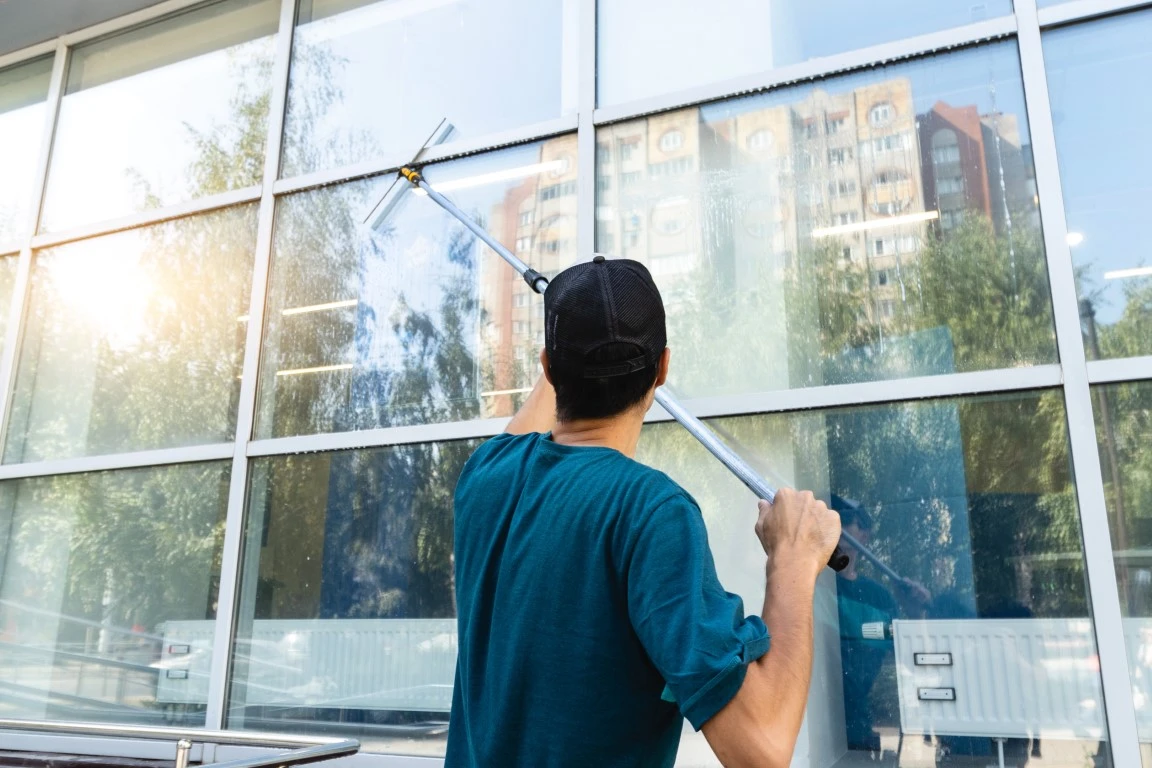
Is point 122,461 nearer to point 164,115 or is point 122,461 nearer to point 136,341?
point 136,341

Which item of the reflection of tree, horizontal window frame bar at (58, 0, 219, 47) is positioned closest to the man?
the reflection of tree

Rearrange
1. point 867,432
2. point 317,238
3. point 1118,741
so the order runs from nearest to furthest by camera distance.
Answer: point 1118,741, point 867,432, point 317,238

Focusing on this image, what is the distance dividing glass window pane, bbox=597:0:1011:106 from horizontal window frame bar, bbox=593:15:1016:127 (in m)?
0.04

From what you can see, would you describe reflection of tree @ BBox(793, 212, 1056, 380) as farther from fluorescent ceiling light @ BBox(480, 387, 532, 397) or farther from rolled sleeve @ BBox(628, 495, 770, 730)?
rolled sleeve @ BBox(628, 495, 770, 730)

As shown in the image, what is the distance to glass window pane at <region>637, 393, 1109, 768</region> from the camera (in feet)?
8.20

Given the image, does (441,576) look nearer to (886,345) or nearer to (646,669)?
(886,345)

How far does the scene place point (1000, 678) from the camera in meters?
2.54

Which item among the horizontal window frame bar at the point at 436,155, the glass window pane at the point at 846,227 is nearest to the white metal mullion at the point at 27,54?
the horizontal window frame bar at the point at 436,155

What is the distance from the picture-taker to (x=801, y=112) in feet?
10.5

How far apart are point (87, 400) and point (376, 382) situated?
1.58 metres

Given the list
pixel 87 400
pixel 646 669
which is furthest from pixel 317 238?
pixel 646 669

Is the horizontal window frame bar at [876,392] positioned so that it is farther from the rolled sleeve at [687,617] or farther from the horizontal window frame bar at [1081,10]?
the rolled sleeve at [687,617]

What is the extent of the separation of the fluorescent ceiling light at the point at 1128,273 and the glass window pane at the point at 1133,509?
304 millimetres

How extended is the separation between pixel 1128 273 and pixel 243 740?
2.86 metres
